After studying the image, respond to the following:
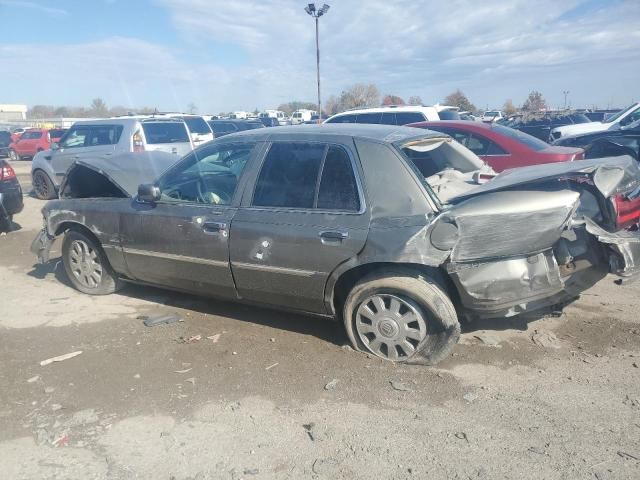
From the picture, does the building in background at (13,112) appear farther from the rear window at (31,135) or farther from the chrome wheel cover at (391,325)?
the chrome wheel cover at (391,325)

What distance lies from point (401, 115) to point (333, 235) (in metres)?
9.09

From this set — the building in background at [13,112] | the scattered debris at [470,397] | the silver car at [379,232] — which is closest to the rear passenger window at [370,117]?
the silver car at [379,232]

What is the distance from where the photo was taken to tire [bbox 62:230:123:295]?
16.9 feet

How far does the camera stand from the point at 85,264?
528 cm

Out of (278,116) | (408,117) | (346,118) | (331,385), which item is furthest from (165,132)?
(278,116)

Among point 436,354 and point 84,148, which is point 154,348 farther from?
point 84,148

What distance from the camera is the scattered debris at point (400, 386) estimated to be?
342 centimetres

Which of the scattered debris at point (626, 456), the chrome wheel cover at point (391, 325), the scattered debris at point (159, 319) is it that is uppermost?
the chrome wheel cover at point (391, 325)

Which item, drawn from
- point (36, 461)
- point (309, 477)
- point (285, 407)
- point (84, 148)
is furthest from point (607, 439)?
point (84, 148)

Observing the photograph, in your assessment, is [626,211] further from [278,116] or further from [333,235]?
[278,116]

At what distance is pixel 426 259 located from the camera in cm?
346

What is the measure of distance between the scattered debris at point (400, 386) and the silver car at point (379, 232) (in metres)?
0.28

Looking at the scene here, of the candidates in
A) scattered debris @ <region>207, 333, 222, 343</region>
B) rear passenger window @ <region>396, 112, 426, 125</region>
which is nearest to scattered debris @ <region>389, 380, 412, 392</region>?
scattered debris @ <region>207, 333, 222, 343</region>

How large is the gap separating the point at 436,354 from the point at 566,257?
1123 mm
